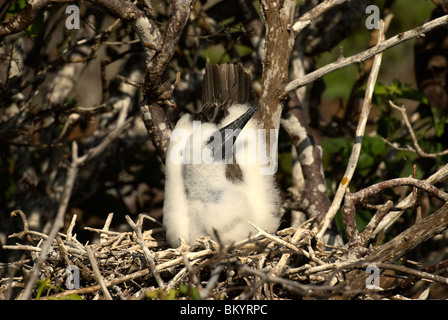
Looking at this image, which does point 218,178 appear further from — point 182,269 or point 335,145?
point 335,145

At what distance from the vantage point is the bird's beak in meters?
3.35

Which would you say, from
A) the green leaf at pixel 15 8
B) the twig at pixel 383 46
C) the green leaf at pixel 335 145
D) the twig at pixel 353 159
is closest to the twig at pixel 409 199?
the twig at pixel 353 159

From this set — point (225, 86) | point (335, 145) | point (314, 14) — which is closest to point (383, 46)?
point (314, 14)

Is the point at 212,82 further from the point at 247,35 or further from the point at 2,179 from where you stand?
the point at 2,179

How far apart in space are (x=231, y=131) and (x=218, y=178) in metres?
0.29

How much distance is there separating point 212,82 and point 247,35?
2.76 feet

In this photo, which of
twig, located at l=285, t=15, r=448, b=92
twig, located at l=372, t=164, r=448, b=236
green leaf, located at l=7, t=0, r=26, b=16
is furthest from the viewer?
green leaf, located at l=7, t=0, r=26, b=16

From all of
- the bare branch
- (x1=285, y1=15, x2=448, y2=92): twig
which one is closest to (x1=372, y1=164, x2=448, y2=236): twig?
(x1=285, y1=15, x2=448, y2=92): twig

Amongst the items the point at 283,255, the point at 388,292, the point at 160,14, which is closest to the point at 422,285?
the point at 388,292

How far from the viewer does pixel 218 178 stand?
3459 millimetres

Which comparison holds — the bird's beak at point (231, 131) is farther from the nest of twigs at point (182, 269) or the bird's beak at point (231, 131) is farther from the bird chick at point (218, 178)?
the nest of twigs at point (182, 269)

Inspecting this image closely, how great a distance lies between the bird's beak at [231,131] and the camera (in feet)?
11.0

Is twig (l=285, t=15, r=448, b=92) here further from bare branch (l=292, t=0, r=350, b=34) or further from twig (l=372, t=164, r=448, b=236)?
twig (l=372, t=164, r=448, b=236)

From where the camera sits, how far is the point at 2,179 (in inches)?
181
